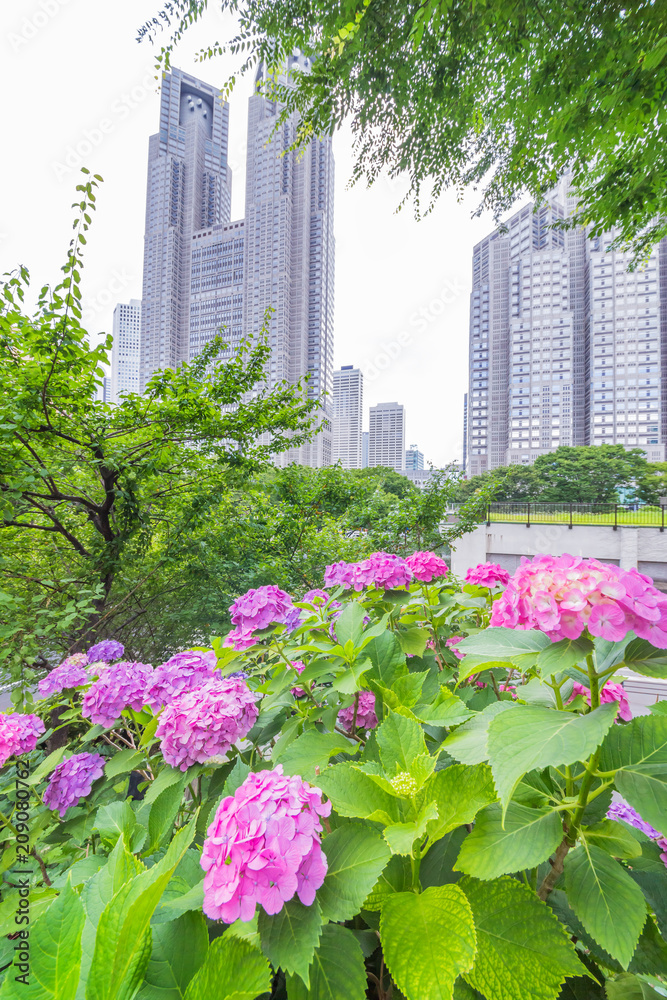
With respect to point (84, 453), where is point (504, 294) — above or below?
above

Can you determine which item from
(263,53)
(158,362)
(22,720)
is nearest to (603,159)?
(263,53)

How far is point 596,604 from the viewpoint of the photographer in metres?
0.26

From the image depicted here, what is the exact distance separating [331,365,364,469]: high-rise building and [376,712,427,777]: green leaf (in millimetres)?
8681

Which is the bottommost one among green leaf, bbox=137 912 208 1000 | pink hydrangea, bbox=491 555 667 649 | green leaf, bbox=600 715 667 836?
green leaf, bbox=137 912 208 1000

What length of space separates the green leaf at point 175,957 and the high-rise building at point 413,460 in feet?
66.4

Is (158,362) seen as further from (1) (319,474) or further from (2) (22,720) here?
(2) (22,720)

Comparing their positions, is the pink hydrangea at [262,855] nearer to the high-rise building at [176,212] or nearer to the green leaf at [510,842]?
the green leaf at [510,842]

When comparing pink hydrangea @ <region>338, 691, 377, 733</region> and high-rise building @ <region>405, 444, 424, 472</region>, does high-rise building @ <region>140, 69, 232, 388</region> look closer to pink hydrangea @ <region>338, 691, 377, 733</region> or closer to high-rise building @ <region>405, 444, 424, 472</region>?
pink hydrangea @ <region>338, 691, 377, 733</region>

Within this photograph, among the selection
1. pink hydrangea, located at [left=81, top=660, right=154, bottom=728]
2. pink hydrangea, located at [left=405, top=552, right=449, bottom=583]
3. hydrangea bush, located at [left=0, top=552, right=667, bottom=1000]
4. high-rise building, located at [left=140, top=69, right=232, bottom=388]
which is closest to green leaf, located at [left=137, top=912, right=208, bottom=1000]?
hydrangea bush, located at [left=0, top=552, right=667, bottom=1000]

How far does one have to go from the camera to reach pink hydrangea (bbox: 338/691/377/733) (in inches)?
19.7

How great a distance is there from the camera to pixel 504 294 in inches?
952

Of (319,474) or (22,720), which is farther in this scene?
(319,474)

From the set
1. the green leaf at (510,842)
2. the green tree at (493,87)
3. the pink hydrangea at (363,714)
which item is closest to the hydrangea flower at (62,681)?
the pink hydrangea at (363,714)

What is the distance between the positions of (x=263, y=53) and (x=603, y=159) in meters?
1.12
